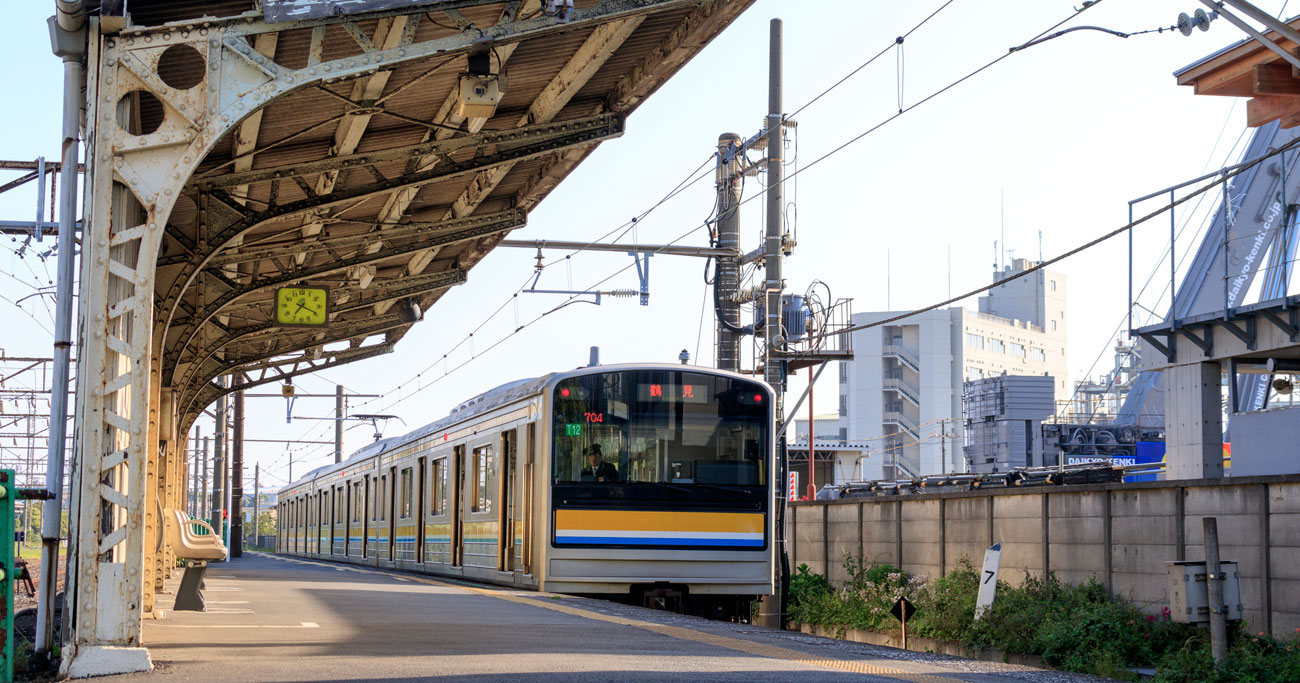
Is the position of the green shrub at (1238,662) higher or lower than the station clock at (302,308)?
lower

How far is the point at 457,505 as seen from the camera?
1750cm

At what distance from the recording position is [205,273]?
498 inches

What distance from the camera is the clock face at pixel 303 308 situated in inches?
543

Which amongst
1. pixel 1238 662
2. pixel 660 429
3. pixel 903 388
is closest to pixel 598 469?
pixel 660 429

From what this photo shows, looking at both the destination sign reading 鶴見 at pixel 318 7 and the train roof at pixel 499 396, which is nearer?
the destination sign reading 鶴見 at pixel 318 7

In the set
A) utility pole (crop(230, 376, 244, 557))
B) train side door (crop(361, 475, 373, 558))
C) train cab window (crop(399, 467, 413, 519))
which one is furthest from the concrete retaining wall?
utility pole (crop(230, 376, 244, 557))

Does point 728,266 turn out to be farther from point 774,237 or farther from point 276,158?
point 276,158

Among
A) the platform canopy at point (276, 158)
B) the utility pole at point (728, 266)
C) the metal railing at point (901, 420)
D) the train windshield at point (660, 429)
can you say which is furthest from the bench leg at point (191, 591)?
the metal railing at point (901, 420)

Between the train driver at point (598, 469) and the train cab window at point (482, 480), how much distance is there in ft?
9.14

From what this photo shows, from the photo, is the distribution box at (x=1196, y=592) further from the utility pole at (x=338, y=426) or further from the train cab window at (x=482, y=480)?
the utility pole at (x=338, y=426)

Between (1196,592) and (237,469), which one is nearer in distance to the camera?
(1196,592)

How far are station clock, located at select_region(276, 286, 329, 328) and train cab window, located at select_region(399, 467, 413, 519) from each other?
7188 millimetres

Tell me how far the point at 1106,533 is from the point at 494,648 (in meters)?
7.28

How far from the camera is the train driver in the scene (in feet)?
42.6
